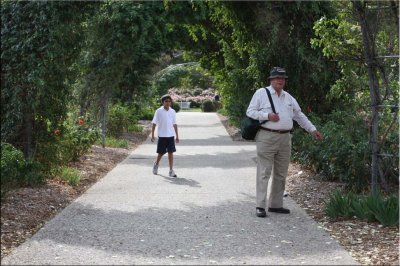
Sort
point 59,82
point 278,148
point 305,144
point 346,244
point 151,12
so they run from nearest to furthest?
1. point 346,244
2. point 278,148
3. point 59,82
4. point 305,144
5. point 151,12

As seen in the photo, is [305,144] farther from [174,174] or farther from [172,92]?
[172,92]

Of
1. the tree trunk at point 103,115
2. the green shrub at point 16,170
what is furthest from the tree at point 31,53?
the tree trunk at point 103,115

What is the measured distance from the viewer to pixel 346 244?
6.16m

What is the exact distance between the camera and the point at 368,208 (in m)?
6.86

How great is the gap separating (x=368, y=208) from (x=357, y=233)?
18.1 inches

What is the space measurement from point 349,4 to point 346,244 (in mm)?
3763

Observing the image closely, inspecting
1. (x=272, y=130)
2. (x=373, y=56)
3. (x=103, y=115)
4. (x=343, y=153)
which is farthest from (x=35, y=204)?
(x=103, y=115)

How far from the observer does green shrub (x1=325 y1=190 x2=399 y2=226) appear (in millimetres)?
6617

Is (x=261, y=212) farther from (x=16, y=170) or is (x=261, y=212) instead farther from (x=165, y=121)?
(x=165, y=121)

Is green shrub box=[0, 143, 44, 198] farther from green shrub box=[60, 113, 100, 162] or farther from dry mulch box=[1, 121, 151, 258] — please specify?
green shrub box=[60, 113, 100, 162]

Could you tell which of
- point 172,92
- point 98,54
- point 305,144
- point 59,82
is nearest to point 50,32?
point 59,82

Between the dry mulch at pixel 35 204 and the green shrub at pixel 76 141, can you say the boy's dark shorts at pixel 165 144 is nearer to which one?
the dry mulch at pixel 35 204

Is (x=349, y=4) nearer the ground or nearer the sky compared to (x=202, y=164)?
nearer the sky

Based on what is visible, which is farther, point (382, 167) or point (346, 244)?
point (382, 167)
